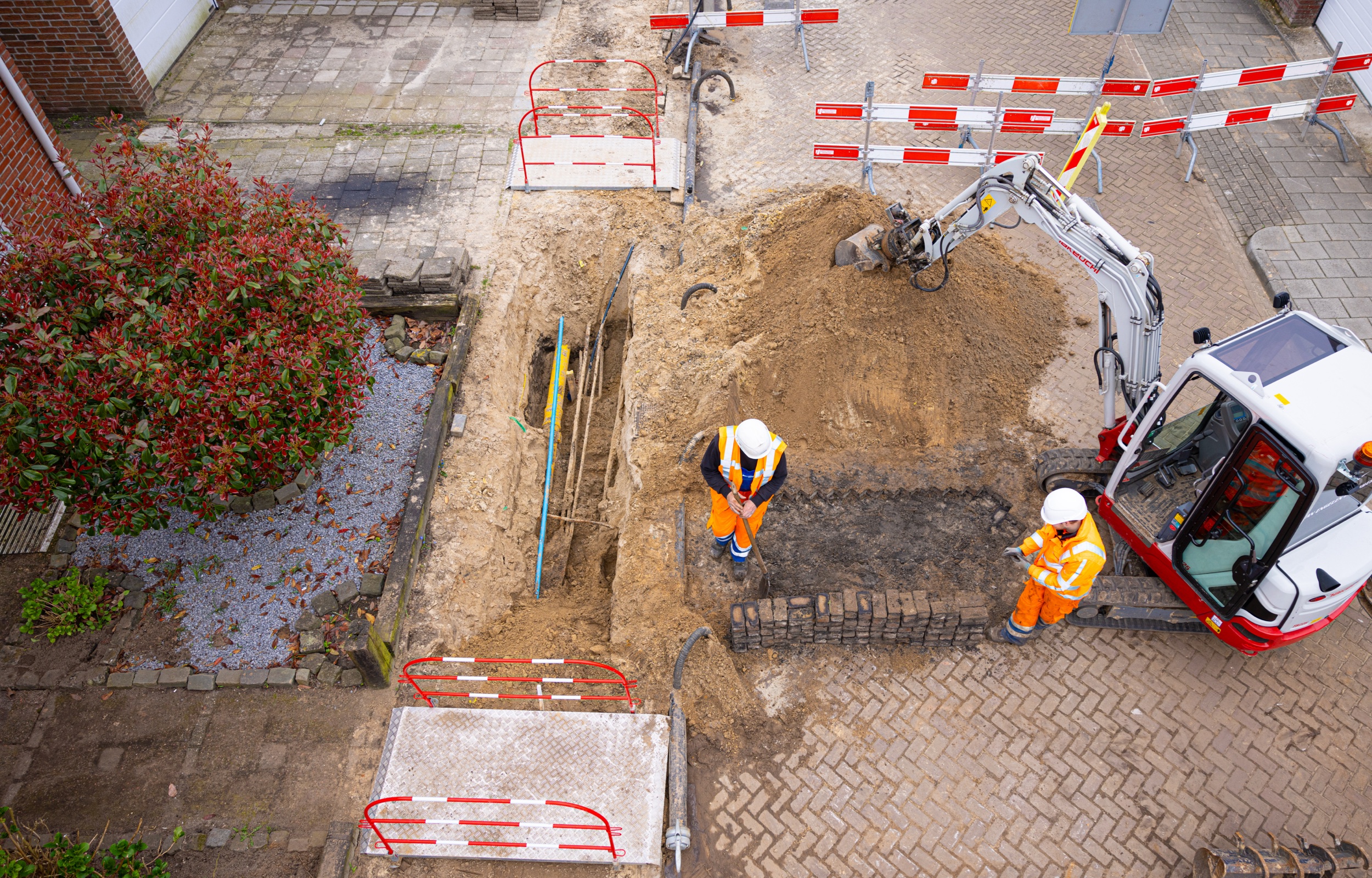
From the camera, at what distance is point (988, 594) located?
23.6 ft

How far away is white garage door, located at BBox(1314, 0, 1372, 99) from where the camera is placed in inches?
496

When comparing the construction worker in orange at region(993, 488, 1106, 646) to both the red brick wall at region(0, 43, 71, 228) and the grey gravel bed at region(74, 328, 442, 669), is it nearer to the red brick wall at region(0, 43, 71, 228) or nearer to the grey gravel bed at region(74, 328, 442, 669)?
the grey gravel bed at region(74, 328, 442, 669)

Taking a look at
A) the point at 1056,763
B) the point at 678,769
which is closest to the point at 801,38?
the point at 1056,763

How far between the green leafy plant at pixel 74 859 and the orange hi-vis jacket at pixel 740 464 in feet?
16.0

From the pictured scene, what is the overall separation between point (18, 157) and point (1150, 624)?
12.6 metres

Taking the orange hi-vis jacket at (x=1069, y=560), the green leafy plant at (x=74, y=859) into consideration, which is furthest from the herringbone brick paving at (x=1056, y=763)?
the green leafy plant at (x=74, y=859)

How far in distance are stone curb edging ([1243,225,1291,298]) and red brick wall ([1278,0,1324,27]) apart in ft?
19.7

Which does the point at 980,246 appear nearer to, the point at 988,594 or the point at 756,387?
the point at 756,387

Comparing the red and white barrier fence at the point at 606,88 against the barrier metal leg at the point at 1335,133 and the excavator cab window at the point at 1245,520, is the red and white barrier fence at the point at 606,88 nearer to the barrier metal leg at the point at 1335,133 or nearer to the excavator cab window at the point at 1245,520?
the excavator cab window at the point at 1245,520

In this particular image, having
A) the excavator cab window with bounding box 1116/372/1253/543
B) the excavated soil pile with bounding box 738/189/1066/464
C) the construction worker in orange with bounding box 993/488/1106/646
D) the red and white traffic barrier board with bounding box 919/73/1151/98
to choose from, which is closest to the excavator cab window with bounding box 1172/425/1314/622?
the excavator cab window with bounding box 1116/372/1253/543

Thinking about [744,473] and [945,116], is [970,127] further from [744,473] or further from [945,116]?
[744,473]

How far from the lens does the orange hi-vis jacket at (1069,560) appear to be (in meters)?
5.99

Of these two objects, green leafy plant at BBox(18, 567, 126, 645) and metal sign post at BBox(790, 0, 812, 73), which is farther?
metal sign post at BBox(790, 0, 812, 73)

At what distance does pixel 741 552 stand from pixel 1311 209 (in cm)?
996
